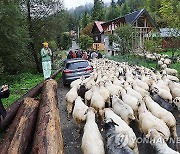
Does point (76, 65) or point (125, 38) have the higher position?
point (125, 38)

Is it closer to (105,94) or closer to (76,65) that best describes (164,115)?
(105,94)

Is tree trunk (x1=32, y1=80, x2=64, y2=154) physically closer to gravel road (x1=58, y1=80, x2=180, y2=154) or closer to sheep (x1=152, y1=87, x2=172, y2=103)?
gravel road (x1=58, y1=80, x2=180, y2=154)

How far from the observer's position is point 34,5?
22.7 meters

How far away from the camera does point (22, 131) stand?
6.16m

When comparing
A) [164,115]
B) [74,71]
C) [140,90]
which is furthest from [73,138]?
[74,71]

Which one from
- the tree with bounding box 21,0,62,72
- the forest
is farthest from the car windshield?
the tree with bounding box 21,0,62,72

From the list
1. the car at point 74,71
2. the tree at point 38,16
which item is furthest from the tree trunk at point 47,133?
the tree at point 38,16

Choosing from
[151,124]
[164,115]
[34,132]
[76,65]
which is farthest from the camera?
[76,65]

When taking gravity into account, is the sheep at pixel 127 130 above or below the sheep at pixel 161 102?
above

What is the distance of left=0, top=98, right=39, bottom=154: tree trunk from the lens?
18.1 ft

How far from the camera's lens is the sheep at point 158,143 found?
185 inches

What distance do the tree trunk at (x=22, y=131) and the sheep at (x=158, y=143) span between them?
2629 mm

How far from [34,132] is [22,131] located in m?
0.40

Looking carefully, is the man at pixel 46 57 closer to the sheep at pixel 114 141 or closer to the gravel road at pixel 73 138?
the gravel road at pixel 73 138
